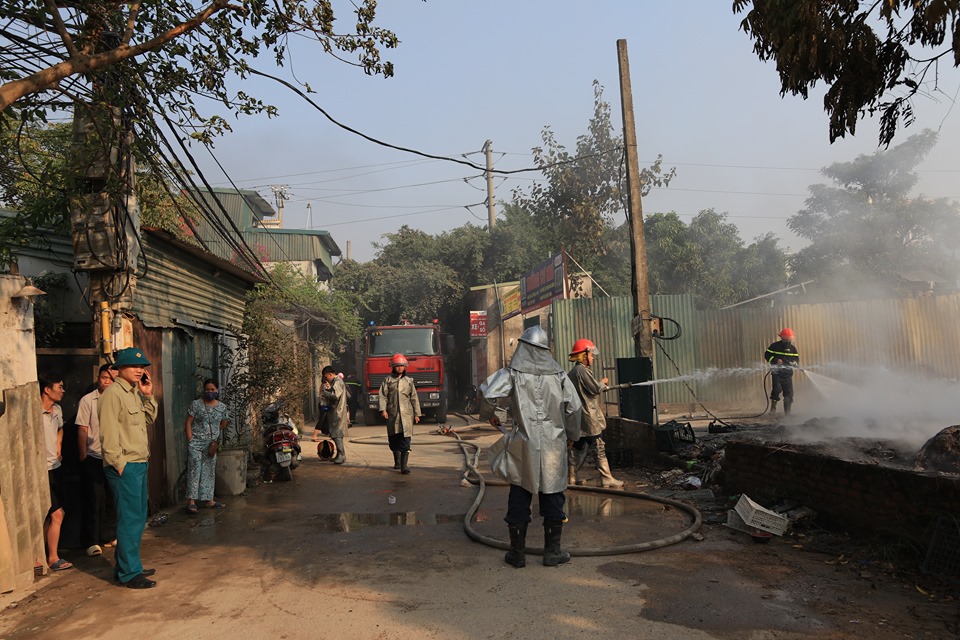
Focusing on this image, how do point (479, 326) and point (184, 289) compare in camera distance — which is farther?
point (479, 326)

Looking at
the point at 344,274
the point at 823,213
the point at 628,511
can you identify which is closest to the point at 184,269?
the point at 628,511

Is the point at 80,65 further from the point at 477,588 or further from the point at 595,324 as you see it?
the point at 595,324

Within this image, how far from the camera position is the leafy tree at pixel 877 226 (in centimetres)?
3139

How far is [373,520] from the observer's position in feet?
24.7

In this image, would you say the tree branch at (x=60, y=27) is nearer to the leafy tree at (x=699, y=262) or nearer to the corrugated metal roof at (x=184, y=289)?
the corrugated metal roof at (x=184, y=289)

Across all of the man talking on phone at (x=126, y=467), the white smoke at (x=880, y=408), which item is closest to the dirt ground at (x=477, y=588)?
the man talking on phone at (x=126, y=467)

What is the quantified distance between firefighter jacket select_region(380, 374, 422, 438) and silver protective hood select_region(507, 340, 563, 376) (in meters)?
5.08

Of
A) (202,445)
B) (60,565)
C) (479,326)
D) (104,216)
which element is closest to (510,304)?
(479,326)

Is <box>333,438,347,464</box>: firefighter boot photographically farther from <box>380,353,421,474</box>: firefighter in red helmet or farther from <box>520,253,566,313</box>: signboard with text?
<box>520,253,566,313</box>: signboard with text

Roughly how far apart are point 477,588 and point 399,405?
594cm

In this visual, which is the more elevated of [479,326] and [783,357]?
[479,326]

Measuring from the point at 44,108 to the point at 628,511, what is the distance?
7.41 meters

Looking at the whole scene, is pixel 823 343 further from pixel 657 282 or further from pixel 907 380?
pixel 657 282

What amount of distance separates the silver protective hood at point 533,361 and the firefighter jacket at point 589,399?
9.08ft
